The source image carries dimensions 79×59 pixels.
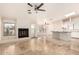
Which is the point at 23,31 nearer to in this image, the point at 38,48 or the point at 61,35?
the point at 38,48

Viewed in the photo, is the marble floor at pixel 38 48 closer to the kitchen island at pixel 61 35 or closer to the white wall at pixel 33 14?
the kitchen island at pixel 61 35

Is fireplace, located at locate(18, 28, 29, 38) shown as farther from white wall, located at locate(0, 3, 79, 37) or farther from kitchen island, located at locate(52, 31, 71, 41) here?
kitchen island, located at locate(52, 31, 71, 41)

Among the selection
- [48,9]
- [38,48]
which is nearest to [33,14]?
[48,9]

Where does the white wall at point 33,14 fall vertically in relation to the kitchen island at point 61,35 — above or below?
above

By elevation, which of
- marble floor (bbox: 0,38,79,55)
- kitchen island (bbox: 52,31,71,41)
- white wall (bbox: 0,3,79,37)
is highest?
white wall (bbox: 0,3,79,37)

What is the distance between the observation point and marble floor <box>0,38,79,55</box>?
2.62m

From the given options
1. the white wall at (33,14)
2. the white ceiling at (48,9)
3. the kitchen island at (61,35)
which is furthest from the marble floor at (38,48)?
the white ceiling at (48,9)

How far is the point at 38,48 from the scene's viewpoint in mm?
2643

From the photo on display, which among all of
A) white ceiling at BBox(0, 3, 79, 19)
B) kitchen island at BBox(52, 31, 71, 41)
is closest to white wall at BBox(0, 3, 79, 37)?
white ceiling at BBox(0, 3, 79, 19)

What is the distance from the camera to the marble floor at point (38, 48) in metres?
2.62

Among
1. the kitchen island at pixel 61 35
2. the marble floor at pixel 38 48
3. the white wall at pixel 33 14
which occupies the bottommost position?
the marble floor at pixel 38 48

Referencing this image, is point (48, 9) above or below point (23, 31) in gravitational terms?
above

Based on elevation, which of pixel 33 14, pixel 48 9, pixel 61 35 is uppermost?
pixel 48 9
